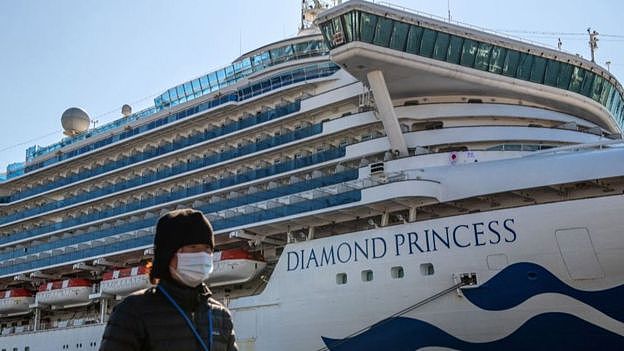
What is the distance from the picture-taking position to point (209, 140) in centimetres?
2508

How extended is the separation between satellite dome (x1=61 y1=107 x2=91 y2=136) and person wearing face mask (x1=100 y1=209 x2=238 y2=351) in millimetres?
36136

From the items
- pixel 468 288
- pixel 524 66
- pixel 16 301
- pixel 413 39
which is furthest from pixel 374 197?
pixel 16 301

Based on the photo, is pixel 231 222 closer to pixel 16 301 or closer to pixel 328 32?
pixel 328 32

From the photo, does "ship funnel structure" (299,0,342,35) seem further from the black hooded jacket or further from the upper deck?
the black hooded jacket

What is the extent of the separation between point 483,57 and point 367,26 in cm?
369

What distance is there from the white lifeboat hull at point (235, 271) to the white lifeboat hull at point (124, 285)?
3474 mm

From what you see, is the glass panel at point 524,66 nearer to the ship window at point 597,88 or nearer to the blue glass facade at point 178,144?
the ship window at point 597,88

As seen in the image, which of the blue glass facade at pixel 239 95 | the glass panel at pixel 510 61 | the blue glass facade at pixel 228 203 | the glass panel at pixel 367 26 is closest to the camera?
the glass panel at pixel 367 26

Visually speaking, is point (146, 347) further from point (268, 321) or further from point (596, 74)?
point (596, 74)

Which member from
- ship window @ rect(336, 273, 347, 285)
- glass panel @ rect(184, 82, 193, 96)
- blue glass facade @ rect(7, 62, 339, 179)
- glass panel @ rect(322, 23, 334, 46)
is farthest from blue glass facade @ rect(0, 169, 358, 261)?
glass panel @ rect(184, 82, 193, 96)

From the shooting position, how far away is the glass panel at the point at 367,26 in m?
17.9

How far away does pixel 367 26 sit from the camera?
18.0m

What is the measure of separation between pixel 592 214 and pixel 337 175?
7.98 metres

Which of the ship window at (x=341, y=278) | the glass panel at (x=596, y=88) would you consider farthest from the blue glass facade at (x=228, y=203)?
the glass panel at (x=596, y=88)
